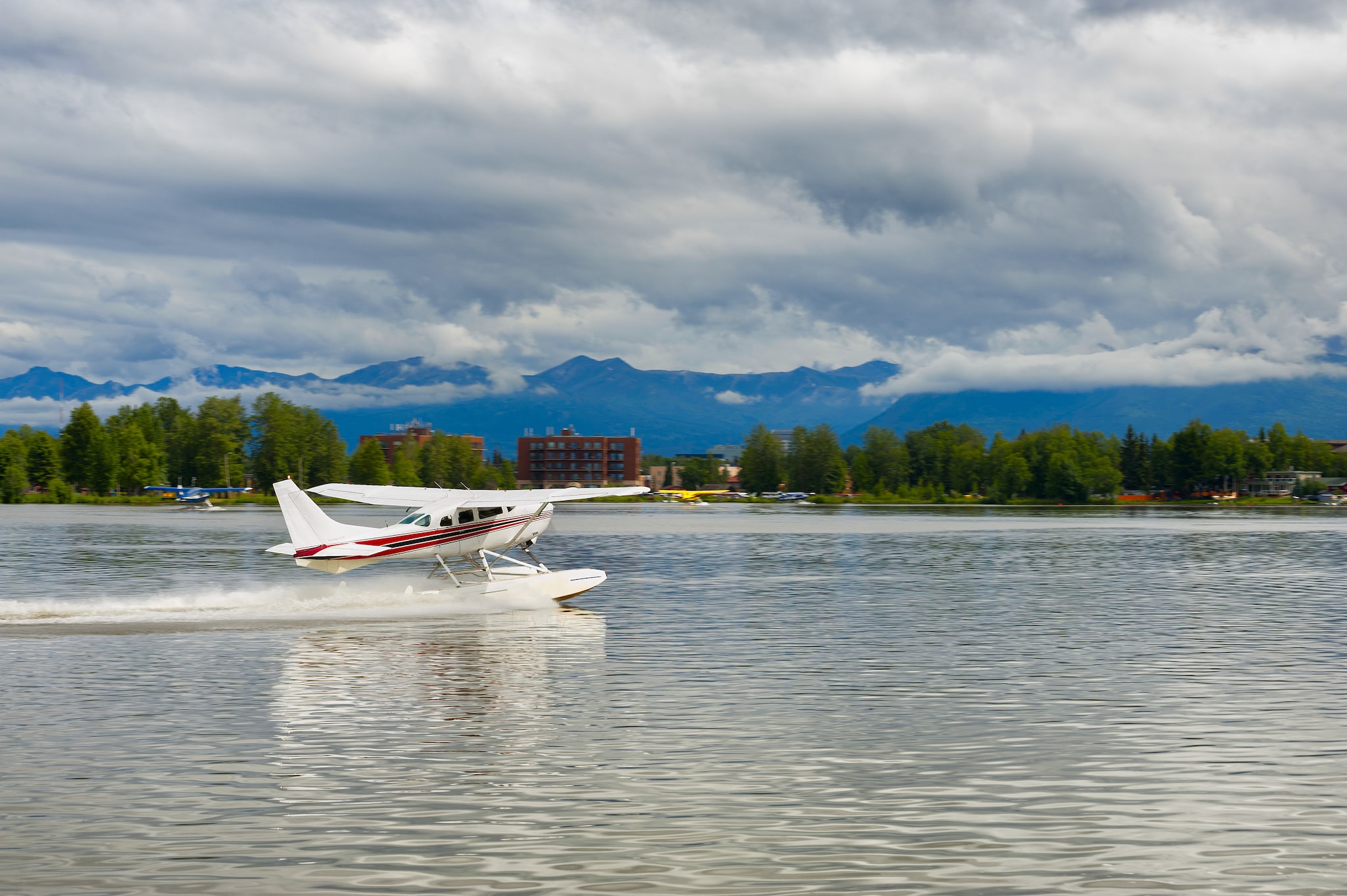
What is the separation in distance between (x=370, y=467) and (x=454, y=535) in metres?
150

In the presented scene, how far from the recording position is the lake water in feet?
26.7

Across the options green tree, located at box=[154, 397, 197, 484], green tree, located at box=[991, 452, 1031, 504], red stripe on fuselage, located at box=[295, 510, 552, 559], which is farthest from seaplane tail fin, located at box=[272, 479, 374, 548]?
green tree, located at box=[991, 452, 1031, 504]

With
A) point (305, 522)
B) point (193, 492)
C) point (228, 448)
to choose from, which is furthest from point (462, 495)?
point (228, 448)

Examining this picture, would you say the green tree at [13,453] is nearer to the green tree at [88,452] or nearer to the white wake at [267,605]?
the green tree at [88,452]

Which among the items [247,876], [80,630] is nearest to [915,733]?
[247,876]

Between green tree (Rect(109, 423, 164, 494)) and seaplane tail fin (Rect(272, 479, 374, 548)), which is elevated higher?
green tree (Rect(109, 423, 164, 494))

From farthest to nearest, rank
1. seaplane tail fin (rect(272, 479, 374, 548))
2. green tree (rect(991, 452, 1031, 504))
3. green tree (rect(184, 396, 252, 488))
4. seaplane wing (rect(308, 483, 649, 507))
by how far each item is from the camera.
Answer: green tree (rect(991, 452, 1031, 504)) < green tree (rect(184, 396, 252, 488)) < seaplane wing (rect(308, 483, 649, 507)) < seaplane tail fin (rect(272, 479, 374, 548))

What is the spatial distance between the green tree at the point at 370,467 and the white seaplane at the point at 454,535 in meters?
141

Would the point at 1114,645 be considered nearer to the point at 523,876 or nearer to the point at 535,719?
the point at 535,719

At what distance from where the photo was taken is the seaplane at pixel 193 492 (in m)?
153

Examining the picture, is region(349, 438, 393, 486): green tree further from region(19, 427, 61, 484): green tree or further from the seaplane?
region(19, 427, 61, 484): green tree

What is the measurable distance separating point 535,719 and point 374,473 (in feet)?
528

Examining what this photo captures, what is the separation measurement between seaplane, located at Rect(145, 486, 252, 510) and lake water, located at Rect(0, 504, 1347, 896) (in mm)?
130109

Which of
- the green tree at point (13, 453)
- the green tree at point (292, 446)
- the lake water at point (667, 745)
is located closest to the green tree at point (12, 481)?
the green tree at point (13, 453)
